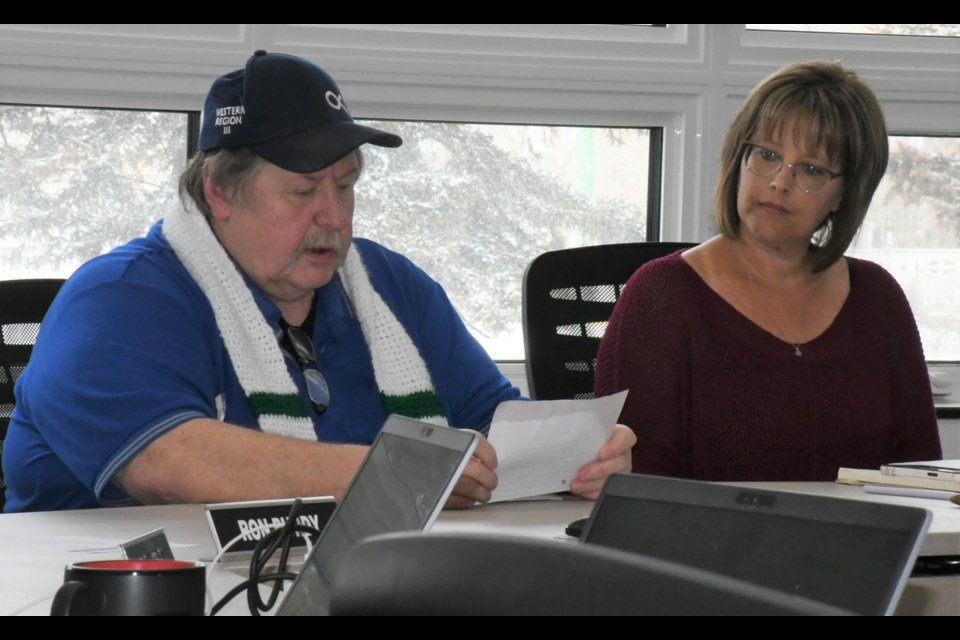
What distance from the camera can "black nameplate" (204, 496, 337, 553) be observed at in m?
1.17

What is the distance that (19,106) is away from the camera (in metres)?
2.60

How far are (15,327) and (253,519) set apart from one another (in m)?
0.83

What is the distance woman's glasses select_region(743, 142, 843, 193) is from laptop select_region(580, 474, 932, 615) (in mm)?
1511

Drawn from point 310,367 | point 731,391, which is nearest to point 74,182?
point 310,367

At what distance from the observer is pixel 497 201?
2.88m

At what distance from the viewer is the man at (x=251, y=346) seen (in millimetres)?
1462

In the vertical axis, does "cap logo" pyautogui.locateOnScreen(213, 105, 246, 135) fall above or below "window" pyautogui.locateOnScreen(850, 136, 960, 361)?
above

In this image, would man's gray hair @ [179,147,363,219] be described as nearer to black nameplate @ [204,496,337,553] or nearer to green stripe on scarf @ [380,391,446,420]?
green stripe on scarf @ [380,391,446,420]

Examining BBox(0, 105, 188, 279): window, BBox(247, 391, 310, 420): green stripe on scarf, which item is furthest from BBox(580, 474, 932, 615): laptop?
BBox(0, 105, 188, 279): window

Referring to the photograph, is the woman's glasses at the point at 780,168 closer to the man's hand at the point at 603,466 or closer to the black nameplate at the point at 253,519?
the man's hand at the point at 603,466

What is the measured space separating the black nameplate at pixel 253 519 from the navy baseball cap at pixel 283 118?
2.12 ft

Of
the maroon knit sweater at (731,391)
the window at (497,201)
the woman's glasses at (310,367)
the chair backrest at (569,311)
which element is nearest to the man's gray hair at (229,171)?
the woman's glasses at (310,367)

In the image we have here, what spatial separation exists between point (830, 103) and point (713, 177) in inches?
30.4
